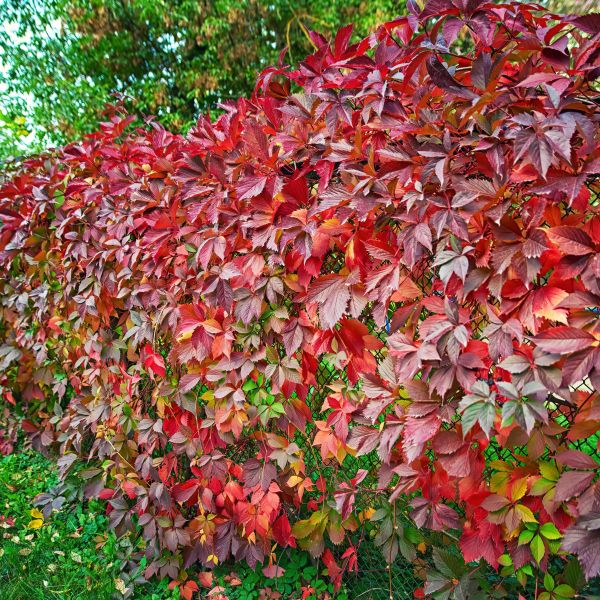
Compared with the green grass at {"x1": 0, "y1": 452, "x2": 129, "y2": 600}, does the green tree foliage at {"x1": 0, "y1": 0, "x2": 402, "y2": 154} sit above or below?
above

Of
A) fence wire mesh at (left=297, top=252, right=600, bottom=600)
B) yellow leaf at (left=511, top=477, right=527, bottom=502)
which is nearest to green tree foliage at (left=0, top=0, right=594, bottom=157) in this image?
fence wire mesh at (left=297, top=252, right=600, bottom=600)

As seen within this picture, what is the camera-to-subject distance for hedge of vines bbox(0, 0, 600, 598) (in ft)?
4.59

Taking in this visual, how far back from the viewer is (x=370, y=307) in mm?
1887

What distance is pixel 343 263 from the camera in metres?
1.97

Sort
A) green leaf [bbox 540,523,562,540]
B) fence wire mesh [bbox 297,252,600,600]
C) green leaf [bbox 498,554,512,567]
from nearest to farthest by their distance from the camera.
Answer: green leaf [bbox 540,523,562,540]
green leaf [bbox 498,554,512,567]
fence wire mesh [bbox 297,252,600,600]

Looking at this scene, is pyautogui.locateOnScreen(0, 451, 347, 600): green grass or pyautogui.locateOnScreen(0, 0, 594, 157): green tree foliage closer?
pyautogui.locateOnScreen(0, 451, 347, 600): green grass

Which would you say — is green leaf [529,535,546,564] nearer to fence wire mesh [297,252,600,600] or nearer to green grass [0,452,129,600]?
fence wire mesh [297,252,600,600]

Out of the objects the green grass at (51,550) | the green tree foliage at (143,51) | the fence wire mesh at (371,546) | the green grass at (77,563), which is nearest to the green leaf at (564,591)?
the fence wire mesh at (371,546)

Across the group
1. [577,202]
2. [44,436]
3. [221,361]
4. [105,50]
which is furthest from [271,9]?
[577,202]

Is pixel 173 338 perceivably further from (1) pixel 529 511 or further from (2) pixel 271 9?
(2) pixel 271 9

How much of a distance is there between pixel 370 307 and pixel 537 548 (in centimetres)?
86

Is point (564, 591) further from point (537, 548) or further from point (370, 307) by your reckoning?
point (370, 307)

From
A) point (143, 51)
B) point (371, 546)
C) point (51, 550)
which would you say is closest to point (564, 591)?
point (371, 546)

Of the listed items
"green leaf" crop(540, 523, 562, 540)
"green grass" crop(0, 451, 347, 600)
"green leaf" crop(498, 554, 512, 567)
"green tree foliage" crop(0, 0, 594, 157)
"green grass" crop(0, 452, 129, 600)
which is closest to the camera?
"green leaf" crop(540, 523, 562, 540)
